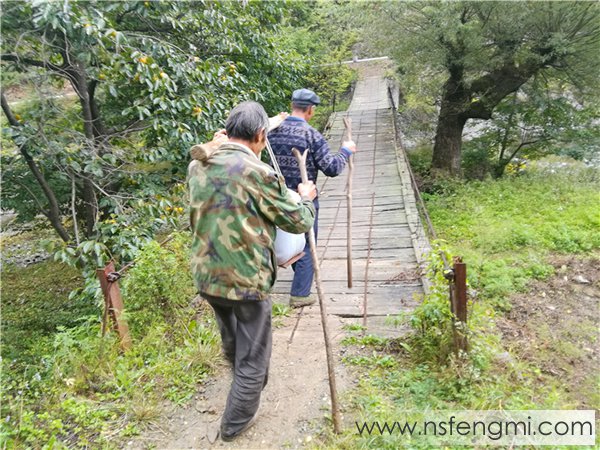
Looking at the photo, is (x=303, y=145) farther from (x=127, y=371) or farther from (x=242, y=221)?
(x=127, y=371)

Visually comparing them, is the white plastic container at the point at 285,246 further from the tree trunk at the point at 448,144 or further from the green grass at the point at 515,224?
the tree trunk at the point at 448,144

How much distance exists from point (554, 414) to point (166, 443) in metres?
2.32

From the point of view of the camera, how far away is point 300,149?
11.2ft

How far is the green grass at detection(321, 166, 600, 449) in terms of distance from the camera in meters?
2.55

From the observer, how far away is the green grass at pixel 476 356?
2.55 m

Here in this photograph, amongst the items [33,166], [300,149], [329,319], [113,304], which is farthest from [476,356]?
[33,166]

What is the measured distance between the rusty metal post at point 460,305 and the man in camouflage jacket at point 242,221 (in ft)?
3.44

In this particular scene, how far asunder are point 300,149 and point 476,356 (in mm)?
1995

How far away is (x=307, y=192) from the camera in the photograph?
2.45 meters

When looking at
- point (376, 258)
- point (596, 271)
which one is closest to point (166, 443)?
point (376, 258)

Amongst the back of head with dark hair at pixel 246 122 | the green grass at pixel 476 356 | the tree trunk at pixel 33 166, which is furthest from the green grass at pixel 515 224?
the tree trunk at pixel 33 166

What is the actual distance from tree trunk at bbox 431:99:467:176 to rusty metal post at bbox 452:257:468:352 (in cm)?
797

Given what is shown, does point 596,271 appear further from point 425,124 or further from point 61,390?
point 425,124

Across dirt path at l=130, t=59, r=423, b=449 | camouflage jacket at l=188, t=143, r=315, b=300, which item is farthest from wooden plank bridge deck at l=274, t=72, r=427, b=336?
camouflage jacket at l=188, t=143, r=315, b=300
